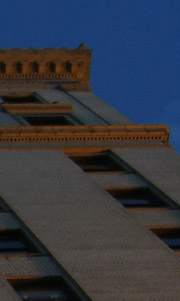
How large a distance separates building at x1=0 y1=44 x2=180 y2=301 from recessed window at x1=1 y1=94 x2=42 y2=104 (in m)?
0.06

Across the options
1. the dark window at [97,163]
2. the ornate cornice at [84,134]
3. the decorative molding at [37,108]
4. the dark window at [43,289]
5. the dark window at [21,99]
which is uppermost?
the dark window at [21,99]

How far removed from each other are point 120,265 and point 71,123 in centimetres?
2217

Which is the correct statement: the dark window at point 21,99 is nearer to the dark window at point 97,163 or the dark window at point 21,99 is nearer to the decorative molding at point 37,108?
the decorative molding at point 37,108

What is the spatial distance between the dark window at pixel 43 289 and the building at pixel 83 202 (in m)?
0.04

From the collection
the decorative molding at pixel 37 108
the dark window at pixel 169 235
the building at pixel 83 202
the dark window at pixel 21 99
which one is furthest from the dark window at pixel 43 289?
the dark window at pixel 21 99

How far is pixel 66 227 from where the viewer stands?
48.0m

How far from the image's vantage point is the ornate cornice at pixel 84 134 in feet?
197

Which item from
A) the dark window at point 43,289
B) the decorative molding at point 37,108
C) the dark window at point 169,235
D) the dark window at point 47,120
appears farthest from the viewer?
the decorative molding at point 37,108

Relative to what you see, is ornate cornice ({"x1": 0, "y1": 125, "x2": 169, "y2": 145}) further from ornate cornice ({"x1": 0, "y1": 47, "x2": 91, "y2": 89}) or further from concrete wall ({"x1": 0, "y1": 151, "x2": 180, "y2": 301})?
ornate cornice ({"x1": 0, "y1": 47, "x2": 91, "y2": 89})

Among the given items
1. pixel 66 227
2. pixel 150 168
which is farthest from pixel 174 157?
pixel 66 227

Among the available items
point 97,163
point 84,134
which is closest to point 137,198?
point 97,163

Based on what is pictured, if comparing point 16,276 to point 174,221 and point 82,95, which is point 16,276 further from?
point 82,95

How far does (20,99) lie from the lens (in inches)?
2852

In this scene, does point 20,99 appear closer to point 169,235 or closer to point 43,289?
point 169,235
